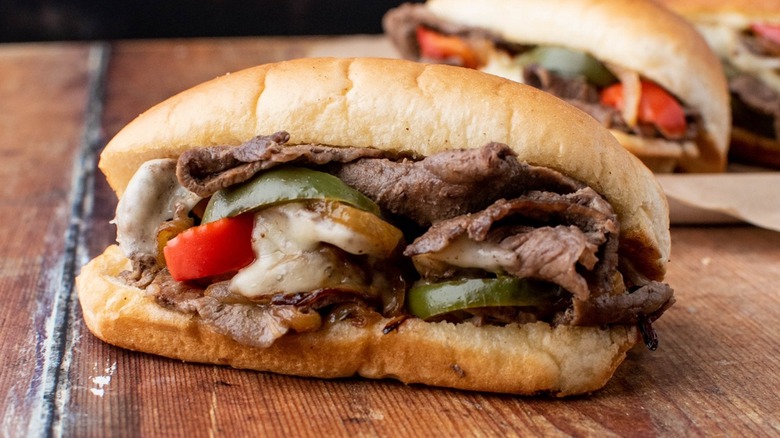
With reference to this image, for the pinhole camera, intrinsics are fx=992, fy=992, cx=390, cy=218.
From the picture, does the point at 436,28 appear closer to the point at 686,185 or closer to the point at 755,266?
the point at 686,185

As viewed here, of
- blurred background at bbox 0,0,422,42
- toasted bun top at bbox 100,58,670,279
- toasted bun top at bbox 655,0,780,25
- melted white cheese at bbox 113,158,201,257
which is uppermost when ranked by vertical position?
toasted bun top at bbox 100,58,670,279

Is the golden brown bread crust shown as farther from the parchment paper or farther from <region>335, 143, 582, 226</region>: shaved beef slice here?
<region>335, 143, 582, 226</region>: shaved beef slice

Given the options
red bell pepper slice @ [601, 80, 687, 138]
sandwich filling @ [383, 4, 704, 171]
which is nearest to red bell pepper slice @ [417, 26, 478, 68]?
sandwich filling @ [383, 4, 704, 171]

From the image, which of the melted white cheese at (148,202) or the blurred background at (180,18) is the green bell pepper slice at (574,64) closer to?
the melted white cheese at (148,202)

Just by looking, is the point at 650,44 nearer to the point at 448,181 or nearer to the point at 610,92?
the point at 610,92

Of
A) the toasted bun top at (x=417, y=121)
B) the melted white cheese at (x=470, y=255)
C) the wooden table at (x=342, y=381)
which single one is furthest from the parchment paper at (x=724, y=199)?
the melted white cheese at (x=470, y=255)
